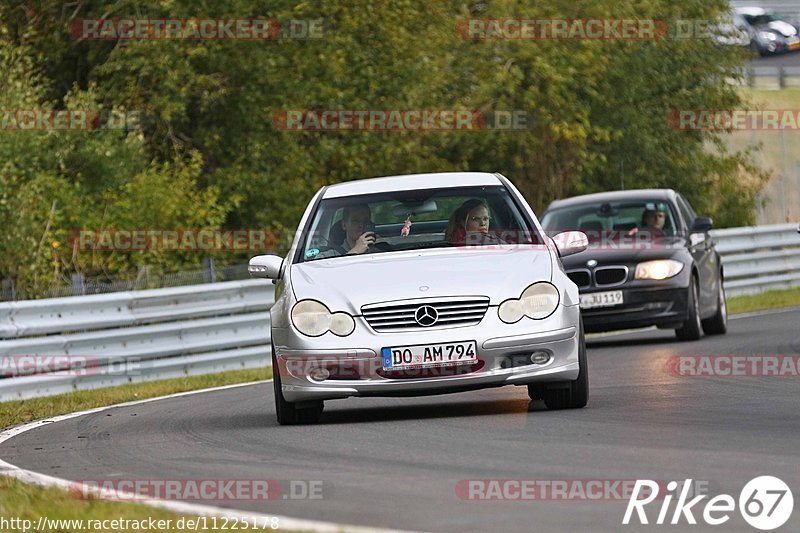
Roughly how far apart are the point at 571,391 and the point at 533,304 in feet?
2.26

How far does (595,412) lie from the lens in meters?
10.6

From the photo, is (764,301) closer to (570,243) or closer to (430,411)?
(570,243)

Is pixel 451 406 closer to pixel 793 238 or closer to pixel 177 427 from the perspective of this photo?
pixel 177 427

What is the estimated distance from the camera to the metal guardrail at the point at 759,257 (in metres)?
27.3

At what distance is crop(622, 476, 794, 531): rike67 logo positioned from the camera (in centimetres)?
637

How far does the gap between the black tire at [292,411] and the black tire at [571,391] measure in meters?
1.34

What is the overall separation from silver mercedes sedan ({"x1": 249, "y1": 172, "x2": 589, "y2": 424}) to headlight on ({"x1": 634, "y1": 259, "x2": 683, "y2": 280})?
6.48 m

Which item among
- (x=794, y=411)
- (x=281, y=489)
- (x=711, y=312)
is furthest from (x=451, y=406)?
(x=711, y=312)

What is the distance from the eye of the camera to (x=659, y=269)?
17719 millimetres

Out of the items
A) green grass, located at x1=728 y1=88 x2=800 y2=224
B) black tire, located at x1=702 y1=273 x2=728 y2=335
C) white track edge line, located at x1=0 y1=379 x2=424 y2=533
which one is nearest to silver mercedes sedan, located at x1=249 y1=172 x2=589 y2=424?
white track edge line, located at x1=0 y1=379 x2=424 y2=533

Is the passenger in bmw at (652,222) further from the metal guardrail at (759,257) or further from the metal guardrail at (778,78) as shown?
the metal guardrail at (778,78)

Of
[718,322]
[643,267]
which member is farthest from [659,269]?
[718,322]

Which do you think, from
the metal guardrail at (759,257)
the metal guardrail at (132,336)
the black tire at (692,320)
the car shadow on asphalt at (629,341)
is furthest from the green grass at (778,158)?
the metal guardrail at (132,336)

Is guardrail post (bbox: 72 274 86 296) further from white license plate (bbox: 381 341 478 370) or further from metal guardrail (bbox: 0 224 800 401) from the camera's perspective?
white license plate (bbox: 381 341 478 370)
